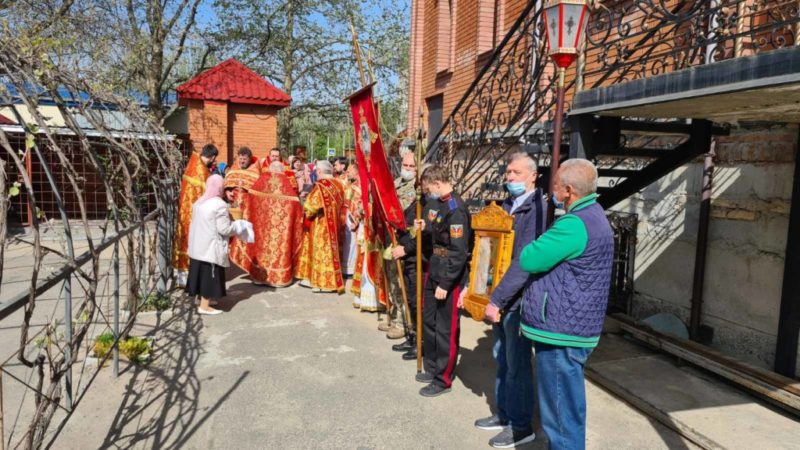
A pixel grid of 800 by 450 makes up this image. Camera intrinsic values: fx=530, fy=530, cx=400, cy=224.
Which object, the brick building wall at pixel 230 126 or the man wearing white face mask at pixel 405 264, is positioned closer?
the man wearing white face mask at pixel 405 264

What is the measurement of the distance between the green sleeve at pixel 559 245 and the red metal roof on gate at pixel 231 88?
36.5 feet

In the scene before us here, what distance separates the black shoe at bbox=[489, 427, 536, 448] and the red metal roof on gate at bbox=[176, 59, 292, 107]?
35.5 ft

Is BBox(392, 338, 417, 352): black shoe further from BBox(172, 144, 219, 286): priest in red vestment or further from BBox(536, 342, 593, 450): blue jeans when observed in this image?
BBox(172, 144, 219, 286): priest in red vestment

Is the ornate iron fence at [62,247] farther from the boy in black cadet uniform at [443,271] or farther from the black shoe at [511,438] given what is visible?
the black shoe at [511,438]

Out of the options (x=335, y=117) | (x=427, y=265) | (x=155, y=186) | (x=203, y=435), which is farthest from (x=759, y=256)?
(x=335, y=117)

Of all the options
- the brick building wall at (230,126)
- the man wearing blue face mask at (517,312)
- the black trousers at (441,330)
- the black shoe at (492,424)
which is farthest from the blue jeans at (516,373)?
the brick building wall at (230,126)

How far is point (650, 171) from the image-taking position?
5039 millimetres

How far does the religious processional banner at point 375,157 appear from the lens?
4.62m

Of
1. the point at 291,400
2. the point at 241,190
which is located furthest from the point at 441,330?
the point at 241,190

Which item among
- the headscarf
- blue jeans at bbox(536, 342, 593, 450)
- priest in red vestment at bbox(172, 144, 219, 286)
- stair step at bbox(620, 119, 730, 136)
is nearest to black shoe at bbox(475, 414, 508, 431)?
blue jeans at bbox(536, 342, 593, 450)

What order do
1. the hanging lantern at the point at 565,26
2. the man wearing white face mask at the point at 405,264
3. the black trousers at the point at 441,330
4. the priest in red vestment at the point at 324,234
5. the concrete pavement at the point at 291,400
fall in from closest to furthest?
the concrete pavement at the point at 291,400 → the hanging lantern at the point at 565,26 → the black trousers at the point at 441,330 → the man wearing white face mask at the point at 405,264 → the priest in red vestment at the point at 324,234

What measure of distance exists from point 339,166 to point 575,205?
6.31m

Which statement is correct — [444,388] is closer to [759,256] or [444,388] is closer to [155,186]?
[759,256]

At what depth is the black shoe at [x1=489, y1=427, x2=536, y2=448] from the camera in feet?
11.8
